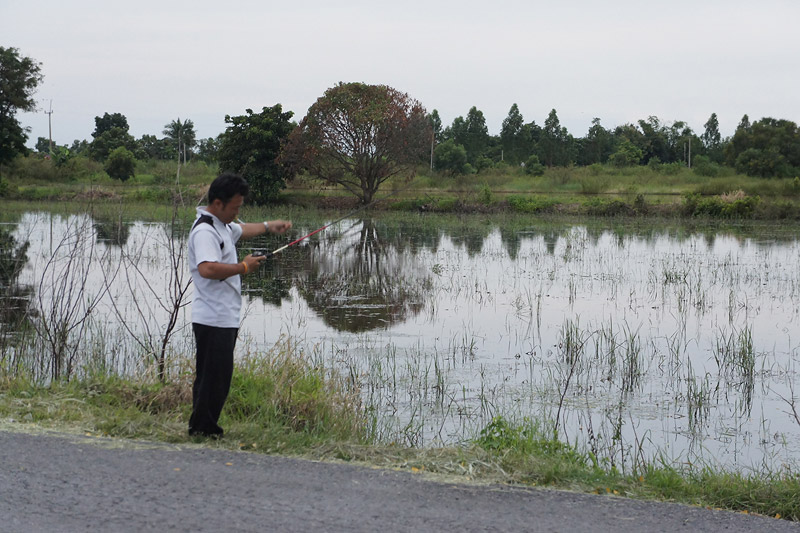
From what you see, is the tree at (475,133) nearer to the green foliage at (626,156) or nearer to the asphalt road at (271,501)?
the green foliage at (626,156)

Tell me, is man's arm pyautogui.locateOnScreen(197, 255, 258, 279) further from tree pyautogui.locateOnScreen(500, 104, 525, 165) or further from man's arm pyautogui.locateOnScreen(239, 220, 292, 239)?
tree pyautogui.locateOnScreen(500, 104, 525, 165)

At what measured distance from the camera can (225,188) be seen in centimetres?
505

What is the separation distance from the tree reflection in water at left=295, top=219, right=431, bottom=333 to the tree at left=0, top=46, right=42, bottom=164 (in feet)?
97.9

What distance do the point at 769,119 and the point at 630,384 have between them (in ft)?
180

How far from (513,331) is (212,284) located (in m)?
7.24

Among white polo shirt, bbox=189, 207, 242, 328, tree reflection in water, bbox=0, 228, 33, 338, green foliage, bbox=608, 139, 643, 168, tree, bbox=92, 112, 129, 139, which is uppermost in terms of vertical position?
tree, bbox=92, 112, 129, 139

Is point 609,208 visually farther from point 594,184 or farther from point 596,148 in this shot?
point 596,148

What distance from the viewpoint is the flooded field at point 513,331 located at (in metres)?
7.17

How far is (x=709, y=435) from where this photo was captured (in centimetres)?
706

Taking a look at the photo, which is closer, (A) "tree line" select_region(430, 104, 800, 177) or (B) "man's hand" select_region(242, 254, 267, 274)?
(B) "man's hand" select_region(242, 254, 267, 274)

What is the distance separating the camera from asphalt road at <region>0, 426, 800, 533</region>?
12.5ft

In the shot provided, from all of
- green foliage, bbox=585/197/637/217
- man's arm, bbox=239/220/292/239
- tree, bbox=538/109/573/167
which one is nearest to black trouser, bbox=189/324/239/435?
man's arm, bbox=239/220/292/239

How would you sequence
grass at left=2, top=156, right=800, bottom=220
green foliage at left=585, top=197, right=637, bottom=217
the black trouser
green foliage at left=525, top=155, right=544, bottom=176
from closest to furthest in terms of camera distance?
the black trouser, grass at left=2, top=156, right=800, bottom=220, green foliage at left=585, top=197, right=637, bottom=217, green foliage at left=525, top=155, right=544, bottom=176

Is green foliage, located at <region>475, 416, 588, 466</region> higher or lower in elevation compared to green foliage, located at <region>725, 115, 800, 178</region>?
lower
